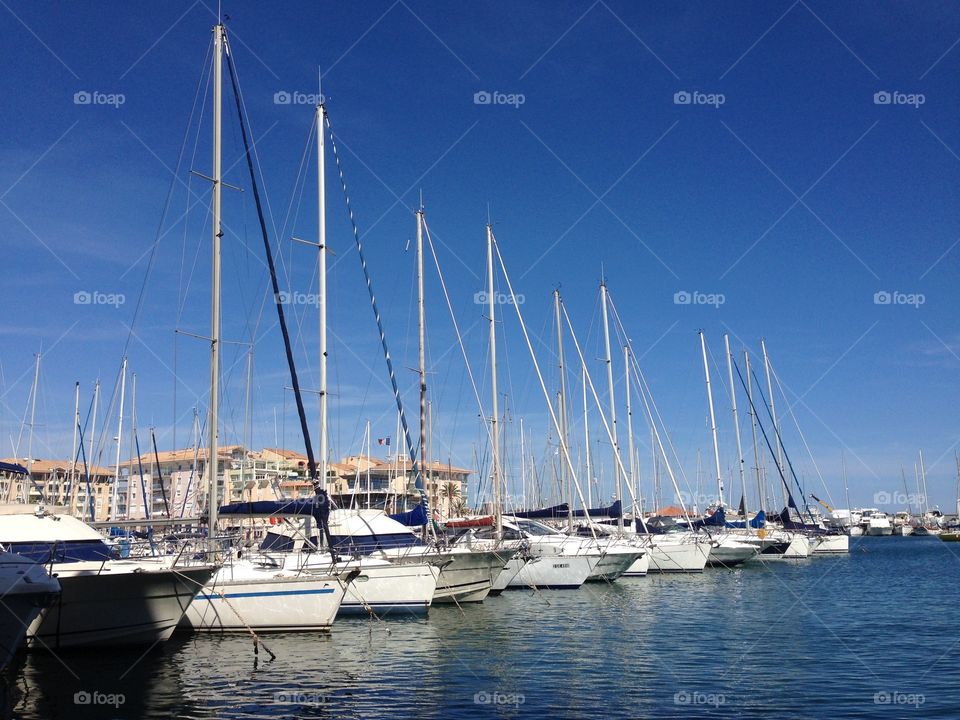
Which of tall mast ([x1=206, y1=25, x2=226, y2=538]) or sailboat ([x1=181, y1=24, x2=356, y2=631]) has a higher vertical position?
tall mast ([x1=206, y1=25, x2=226, y2=538])

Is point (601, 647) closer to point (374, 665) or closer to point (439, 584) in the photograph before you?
point (374, 665)

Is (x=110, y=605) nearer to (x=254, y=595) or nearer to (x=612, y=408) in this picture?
(x=254, y=595)

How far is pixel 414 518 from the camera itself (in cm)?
3170

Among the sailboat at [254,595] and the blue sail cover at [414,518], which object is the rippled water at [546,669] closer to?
the sailboat at [254,595]

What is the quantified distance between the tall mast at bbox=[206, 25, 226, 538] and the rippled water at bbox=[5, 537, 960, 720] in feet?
12.8

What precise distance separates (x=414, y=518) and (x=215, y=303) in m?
12.5

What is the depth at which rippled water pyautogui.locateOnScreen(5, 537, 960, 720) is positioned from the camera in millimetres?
15148

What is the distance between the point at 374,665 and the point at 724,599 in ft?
62.2

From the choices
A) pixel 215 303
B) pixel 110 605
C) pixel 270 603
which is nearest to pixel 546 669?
pixel 270 603

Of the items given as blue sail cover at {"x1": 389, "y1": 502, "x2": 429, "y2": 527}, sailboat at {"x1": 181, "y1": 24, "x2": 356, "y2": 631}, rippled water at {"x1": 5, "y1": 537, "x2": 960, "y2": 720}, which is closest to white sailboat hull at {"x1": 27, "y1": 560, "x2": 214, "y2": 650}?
rippled water at {"x1": 5, "y1": 537, "x2": 960, "y2": 720}

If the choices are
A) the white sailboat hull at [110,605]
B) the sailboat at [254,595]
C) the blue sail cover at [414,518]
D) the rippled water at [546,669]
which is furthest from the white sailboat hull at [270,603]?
the blue sail cover at [414,518]

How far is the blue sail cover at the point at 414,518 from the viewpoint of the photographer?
31.4 metres

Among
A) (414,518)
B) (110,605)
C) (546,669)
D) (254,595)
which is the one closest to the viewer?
(546,669)

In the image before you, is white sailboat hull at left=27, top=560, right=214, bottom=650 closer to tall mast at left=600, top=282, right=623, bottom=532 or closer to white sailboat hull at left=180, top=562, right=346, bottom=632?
white sailboat hull at left=180, top=562, right=346, bottom=632
